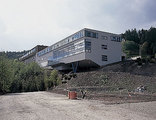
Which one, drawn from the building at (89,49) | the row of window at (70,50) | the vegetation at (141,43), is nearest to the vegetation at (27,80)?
the building at (89,49)

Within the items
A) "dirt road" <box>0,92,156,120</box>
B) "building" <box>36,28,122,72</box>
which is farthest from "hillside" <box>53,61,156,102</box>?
"dirt road" <box>0,92,156,120</box>

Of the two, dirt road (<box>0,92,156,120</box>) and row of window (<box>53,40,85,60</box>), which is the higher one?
row of window (<box>53,40,85,60</box>)

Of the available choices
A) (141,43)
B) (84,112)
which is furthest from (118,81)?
(141,43)

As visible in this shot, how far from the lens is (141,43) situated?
238 feet

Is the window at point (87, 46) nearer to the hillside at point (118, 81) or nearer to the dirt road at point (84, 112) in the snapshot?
the hillside at point (118, 81)

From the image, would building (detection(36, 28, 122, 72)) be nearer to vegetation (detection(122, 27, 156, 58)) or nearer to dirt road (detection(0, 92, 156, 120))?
vegetation (detection(122, 27, 156, 58))

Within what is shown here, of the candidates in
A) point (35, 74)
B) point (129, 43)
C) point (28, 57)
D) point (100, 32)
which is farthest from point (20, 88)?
point (28, 57)

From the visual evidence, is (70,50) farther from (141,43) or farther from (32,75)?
(141,43)

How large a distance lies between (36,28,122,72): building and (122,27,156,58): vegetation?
30.3 feet

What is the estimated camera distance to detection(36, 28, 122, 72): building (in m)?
49.0

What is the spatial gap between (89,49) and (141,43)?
107ft

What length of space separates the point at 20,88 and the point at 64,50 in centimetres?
1906

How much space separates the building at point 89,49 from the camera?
161 ft

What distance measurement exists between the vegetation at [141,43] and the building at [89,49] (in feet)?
30.3
